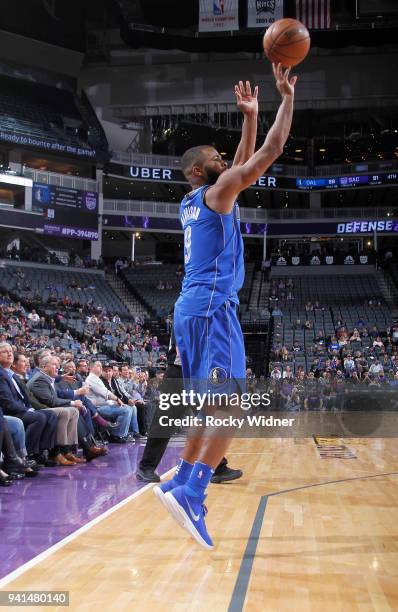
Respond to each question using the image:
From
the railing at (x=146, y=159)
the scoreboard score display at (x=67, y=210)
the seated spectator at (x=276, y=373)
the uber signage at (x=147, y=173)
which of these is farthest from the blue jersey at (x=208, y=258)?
the railing at (x=146, y=159)

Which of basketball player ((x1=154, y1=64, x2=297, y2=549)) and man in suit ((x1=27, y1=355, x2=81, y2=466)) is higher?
basketball player ((x1=154, y1=64, x2=297, y2=549))

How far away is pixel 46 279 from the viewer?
2728 centimetres

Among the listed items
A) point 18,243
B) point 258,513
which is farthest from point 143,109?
point 258,513

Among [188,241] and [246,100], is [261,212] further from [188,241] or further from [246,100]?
[188,241]

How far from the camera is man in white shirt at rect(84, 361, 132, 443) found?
952cm

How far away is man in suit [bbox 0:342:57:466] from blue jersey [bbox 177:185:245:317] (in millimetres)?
3390

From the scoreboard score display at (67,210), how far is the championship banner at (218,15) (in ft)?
30.9

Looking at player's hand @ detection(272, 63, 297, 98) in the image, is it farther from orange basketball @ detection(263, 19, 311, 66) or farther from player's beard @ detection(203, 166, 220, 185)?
player's beard @ detection(203, 166, 220, 185)

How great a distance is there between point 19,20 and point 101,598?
1364 inches

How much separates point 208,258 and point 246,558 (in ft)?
5.24

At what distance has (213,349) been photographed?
3.39 metres

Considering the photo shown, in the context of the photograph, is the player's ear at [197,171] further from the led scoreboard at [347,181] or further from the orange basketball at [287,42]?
the led scoreboard at [347,181]

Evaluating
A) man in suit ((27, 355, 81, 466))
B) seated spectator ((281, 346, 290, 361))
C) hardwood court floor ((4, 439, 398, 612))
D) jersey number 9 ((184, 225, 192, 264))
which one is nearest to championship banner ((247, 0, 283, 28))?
seated spectator ((281, 346, 290, 361))

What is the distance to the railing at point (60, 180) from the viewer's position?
97.3 ft
